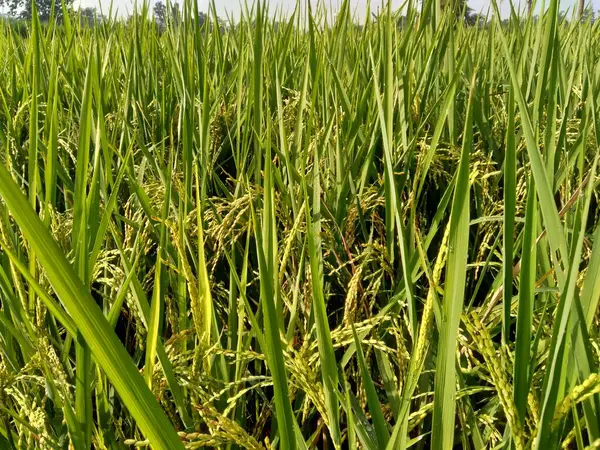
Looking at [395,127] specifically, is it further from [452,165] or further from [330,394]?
[330,394]

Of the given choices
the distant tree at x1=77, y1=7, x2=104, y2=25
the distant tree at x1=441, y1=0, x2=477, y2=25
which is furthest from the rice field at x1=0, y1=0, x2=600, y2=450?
the distant tree at x1=77, y1=7, x2=104, y2=25

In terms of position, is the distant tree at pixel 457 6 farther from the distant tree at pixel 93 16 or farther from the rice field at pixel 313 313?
the distant tree at pixel 93 16

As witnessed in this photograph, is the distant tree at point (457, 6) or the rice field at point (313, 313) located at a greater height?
the distant tree at point (457, 6)

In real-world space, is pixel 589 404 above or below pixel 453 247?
below

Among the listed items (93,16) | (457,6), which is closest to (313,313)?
(457,6)

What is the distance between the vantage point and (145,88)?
1.52 metres

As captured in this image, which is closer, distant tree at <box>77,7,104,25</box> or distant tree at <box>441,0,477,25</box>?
distant tree at <box>441,0,477,25</box>

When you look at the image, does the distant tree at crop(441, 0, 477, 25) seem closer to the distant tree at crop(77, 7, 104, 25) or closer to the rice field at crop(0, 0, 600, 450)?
the rice field at crop(0, 0, 600, 450)

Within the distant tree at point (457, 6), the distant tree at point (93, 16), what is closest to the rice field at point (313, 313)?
the distant tree at point (457, 6)

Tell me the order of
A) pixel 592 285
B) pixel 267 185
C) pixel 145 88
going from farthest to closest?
pixel 145 88, pixel 267 185, pixel 592 285

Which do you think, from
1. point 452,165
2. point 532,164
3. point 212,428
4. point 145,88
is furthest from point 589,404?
point 145,88

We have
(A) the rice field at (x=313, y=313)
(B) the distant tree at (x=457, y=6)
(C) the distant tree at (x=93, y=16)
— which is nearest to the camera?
(A) the rice field at (x=313, y=313)

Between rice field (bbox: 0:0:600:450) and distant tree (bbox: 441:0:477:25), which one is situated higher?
distant tree (bbox: 441:0:477:25)

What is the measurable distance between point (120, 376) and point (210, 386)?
0.29 m
